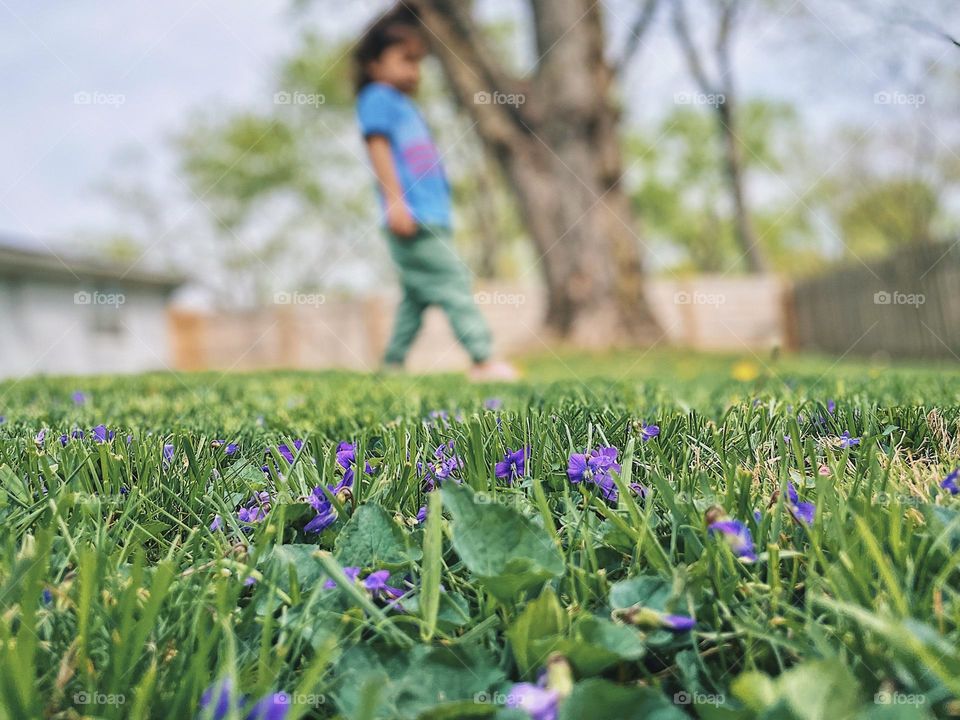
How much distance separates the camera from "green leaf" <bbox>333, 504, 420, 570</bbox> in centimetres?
94

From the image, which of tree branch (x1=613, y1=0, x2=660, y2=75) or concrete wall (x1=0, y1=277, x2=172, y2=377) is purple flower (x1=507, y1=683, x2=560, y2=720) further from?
tree branch (x1=613, y1=0, x2=660, y2=75)

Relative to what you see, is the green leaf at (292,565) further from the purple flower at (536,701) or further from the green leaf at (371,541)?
the purple flower at (536,701)

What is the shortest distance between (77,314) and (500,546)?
16.8 meters

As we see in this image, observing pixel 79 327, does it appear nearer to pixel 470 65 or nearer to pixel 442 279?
pixel 470 65

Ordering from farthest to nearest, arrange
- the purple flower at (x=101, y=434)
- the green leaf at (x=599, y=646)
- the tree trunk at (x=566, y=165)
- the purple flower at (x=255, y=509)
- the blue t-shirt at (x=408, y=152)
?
the tree trunk at (x=566, y=165), the blue t-shirt at (x=408, y=152), the purple flower at (x=101, y=434), the purple flower at (x=255, y=509), the green leaf at (x=599, y=646)

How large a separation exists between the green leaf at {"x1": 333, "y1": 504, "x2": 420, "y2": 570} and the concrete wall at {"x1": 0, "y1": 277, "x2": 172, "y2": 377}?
1270 cm

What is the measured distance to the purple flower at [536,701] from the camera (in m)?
0.66

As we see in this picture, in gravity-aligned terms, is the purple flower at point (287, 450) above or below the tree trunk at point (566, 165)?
below

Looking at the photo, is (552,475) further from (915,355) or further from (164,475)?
(915,355)

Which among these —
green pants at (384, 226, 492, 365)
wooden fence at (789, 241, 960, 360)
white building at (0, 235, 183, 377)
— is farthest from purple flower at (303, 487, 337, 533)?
white building at (0, 235, 183, 377)

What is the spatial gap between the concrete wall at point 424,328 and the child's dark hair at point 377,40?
35.4 ft

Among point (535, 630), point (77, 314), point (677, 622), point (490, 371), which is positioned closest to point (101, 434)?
point (535, 630)

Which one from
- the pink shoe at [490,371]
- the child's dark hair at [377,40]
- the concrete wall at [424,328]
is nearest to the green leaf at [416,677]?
the pink shoe at [490,371]

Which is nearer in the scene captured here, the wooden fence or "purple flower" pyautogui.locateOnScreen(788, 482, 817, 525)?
"purple flower" pyautogui.locateOnScreen(788, 482, 817, 525)
